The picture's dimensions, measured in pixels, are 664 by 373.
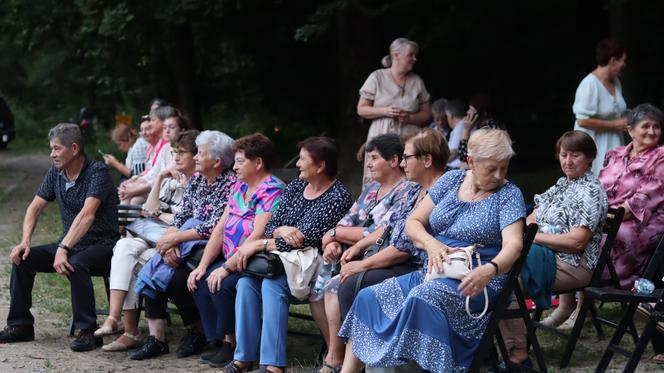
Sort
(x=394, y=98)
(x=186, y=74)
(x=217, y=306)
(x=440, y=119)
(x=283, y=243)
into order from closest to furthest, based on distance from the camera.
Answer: (x=283, y=243), (x=217, y=306), (x=394, y=98), (x=440, y=119), (x=186, y=74)

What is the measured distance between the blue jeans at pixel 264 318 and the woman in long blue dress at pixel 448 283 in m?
0.70

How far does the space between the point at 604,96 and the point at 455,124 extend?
226 cm

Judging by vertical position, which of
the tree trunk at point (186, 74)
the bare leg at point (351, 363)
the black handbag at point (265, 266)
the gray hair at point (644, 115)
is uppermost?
the tree trunk at point (186, 74)

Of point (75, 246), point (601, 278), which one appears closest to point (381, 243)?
point (601, 278)

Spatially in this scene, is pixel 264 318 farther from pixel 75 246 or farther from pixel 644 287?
pixel 644 287

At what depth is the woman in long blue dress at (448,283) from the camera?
5.32 meters

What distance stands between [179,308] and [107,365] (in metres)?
0.61

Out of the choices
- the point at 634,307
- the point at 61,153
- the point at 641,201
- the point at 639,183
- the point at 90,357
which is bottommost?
the point at 90,357

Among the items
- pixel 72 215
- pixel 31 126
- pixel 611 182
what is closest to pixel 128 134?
Result: pixel 72 215

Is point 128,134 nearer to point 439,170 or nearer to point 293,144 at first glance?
point 439,170

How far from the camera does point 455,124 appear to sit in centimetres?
1016

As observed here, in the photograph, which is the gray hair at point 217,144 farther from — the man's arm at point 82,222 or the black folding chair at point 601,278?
the black folding chair at point 601,278

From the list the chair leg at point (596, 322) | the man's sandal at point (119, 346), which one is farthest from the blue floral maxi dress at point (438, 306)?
the man's sandal at point (119, 346)

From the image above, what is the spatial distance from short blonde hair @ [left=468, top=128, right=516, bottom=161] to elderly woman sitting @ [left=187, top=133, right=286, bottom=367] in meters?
1.78
